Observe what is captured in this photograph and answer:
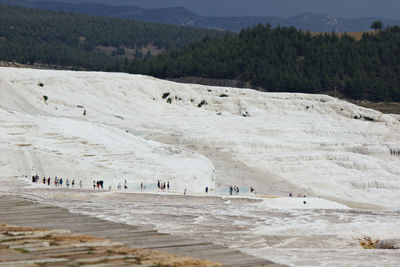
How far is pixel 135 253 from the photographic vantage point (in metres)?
13.4

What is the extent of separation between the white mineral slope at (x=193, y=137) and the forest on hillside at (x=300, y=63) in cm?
3708

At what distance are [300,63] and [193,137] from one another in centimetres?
7722

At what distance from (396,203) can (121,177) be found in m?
21.5

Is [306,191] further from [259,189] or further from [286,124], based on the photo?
[286,124]

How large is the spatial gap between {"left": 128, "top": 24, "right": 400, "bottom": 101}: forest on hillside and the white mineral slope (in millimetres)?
37084

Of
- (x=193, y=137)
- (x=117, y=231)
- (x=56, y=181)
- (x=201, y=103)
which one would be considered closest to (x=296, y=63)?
(x=201, y=103)

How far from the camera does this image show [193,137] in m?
65.1

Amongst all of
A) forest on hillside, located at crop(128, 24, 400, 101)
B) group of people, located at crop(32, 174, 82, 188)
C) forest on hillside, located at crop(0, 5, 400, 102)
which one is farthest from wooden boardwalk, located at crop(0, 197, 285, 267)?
A: forest on hillside, located at crop(128, 24, 400, 101)

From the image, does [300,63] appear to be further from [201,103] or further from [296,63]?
[201,103]

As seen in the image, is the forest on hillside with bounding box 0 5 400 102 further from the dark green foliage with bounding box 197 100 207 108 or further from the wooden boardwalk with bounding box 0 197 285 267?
the wooden boardwalk with bounding box 0 197 285 267

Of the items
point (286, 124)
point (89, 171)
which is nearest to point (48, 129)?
point (89, 171)

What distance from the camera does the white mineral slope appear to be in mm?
45781

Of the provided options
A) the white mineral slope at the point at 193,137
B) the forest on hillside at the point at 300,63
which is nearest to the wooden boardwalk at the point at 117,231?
the white mineral slope at the point at 193,137

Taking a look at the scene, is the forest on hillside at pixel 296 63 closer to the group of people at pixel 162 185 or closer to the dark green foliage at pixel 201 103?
the dark green foliage at pixel 201 103
